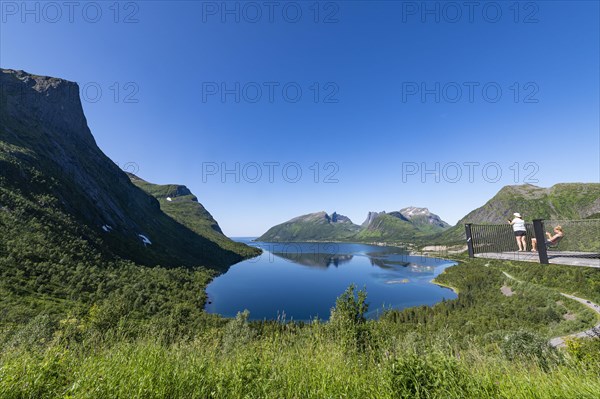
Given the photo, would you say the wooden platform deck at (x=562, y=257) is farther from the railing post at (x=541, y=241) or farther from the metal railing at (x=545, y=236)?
the railing post at (x=541, y=241)

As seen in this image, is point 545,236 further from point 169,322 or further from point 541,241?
point 169,322

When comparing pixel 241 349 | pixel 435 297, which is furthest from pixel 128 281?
pixel 435 297

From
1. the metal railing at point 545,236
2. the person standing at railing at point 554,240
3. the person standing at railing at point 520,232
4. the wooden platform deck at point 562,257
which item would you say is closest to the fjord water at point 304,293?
the metal railing at point 545,236

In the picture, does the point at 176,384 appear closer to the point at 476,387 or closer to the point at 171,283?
the point at 476,387

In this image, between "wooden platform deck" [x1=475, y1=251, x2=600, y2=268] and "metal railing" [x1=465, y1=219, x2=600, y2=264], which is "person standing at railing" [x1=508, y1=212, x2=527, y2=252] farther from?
"wooden platform deck" [x1=475, y1=251, x2=600, y2=268]

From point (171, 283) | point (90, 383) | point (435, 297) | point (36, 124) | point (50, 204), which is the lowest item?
point (435, 297)

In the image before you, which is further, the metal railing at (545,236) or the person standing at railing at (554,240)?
the person standing at railing at (554,240)
